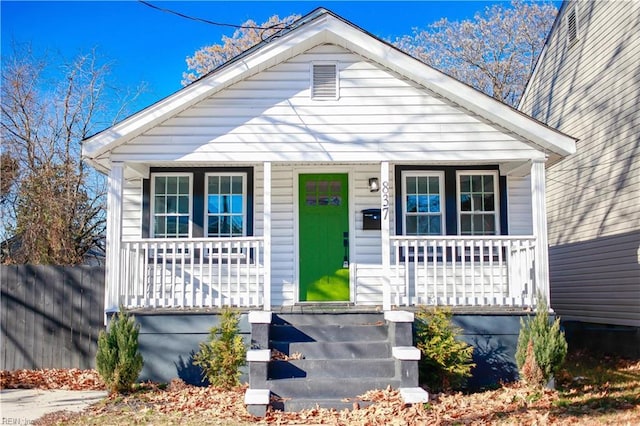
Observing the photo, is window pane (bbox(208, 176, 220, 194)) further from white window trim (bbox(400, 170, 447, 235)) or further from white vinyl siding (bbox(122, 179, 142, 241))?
white window trim (bbox(400, 170, 447, 235))

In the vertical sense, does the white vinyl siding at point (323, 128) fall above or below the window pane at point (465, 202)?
above

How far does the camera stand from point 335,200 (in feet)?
32.8

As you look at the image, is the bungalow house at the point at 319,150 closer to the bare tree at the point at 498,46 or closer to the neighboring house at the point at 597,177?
the neighboring house at the point at 597,177

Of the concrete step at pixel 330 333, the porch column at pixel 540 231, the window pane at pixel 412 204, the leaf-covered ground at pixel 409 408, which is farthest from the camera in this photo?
the window pane at pixel 412 204

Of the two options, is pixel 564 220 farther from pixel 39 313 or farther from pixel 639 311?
pixel 39 313

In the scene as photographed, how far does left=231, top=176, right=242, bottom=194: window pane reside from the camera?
9.97 metres

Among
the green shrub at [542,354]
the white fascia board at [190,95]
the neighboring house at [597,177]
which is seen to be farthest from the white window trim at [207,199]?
the neighboring house at [597,177]

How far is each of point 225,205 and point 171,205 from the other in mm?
918

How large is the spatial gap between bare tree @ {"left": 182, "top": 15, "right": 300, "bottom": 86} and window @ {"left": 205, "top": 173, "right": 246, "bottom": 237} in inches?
649

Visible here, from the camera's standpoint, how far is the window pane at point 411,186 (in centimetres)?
1000

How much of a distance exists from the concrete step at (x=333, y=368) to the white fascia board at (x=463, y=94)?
3941 mm

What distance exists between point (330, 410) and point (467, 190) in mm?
4911

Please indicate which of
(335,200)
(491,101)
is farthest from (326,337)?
(491,101)

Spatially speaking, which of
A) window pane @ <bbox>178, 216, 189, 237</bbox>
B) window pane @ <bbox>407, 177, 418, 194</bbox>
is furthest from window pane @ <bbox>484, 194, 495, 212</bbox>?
window pane @ <bbox>178, 216, 189, 237</bbox>
